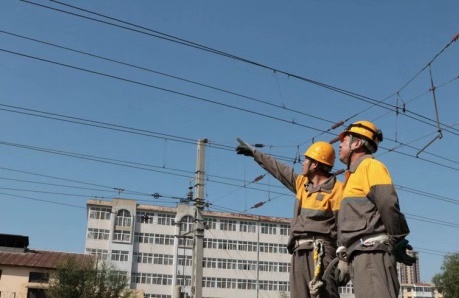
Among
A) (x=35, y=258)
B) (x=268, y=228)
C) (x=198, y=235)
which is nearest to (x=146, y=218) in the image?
(x=268, y=228)

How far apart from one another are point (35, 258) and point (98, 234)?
21.4 meters

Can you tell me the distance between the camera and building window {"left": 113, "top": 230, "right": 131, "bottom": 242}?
6812 cm

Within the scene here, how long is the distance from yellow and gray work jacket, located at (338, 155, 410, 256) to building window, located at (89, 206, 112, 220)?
67.9 meters

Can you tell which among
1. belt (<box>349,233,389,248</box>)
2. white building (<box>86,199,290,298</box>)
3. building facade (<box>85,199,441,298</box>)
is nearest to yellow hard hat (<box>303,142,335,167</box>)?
belt (<box>349,233,389,248</box>)

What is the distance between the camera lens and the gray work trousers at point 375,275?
12.0 ft

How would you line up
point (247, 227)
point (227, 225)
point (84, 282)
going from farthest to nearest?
point (247, 227) → point (227, 225) → point (84, 282)

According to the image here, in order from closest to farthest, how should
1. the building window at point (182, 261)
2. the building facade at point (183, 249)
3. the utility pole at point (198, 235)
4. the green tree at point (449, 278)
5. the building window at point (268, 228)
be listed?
the utility pole at point (198, 235) < the green tree at point (449, 278) < the building facade at point (183, 249) < the building window at point (182, 261) < the building window at point (268, 228)

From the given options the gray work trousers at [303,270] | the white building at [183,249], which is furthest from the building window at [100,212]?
the gray work trousers at [303,270]

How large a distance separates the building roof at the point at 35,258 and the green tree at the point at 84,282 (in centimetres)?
400

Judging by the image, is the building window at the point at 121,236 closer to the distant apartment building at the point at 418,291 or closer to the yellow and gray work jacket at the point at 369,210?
the yellow and gray work jacket at the point at 369,210

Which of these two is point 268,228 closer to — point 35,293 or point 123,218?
point 123,218

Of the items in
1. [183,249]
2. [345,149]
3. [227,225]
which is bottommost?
[345,149]

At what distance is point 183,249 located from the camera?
71750 mm

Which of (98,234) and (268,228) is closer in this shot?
(98,234)
